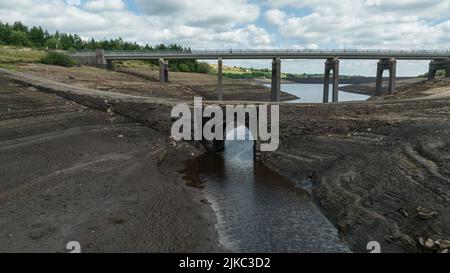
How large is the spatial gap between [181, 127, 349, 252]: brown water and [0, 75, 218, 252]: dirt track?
1.69 m

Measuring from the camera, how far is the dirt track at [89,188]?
2040 centimetres

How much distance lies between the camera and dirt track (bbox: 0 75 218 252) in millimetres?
20402

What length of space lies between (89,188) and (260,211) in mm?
13291

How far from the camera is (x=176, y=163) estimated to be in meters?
41.1

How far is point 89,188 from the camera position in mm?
27547

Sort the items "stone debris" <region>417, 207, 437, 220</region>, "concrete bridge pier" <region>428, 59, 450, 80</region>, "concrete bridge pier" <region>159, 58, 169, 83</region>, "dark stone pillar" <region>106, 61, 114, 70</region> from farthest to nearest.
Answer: "dark stone pillar" <region>106, 61, 114, 70</region> < "concrete bridge pier" <region>159, 58, 169, 83</region> < "concrete bridge pier" <region>428, 59, 450, 80</region> < "stone debris" <region>417, 207, 437, 220</region>

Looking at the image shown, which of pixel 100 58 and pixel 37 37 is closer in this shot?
pixel 100 58

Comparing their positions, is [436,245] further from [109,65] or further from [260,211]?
[109,65]

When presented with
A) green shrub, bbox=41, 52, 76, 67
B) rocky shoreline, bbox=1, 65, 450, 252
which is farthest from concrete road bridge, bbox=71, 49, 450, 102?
rocky shoreline, bbox=1, 65, 450, 252

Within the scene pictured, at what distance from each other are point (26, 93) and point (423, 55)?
305 feet

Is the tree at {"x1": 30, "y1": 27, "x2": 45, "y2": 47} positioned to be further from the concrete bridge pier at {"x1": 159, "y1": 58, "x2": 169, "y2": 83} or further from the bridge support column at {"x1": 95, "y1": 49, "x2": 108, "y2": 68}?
the concrete bridge pier at {"x1": 159, "y1": 58, "x2": 169, "y2": 83}

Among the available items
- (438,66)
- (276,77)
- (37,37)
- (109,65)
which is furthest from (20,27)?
(438,66)

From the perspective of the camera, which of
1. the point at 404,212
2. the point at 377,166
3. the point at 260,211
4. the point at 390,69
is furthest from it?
the point at 390,69

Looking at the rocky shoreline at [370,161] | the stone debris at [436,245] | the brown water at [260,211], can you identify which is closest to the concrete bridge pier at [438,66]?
the rocky shoreline at [370,161]
